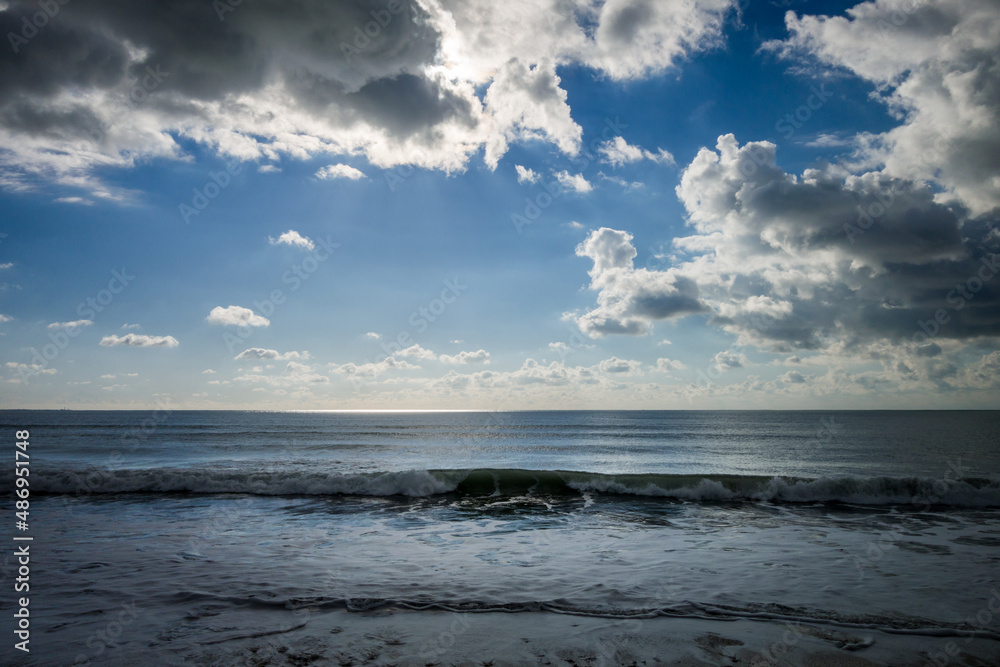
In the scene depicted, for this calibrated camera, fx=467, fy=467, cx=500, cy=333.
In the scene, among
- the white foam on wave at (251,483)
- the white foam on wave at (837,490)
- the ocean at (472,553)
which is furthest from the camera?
the white foam on wave at (251,483)

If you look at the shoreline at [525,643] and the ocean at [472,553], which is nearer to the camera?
the shoreline at [525,643]

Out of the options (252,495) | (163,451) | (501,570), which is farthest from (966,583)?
(163,451)

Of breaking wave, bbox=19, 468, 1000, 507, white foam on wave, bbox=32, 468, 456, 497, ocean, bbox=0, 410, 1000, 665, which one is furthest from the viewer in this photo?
white foam on wave, bbox=32, 468, 456, 497

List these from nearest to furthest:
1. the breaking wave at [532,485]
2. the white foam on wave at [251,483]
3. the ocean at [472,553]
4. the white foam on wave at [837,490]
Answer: the ocean at [472,553] → the white foam on wave at [837,490] → the breaking wave at [532,485] → the white foam on wave at [251,483]

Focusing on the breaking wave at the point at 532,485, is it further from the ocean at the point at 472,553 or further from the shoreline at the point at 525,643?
the shoreline at the point at 525,643

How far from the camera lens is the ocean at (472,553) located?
21.7 feet

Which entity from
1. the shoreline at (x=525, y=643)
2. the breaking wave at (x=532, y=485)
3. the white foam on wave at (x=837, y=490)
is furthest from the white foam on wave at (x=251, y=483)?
the shoreline at (x=525, y=643)

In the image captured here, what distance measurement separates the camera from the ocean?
660 centimetres

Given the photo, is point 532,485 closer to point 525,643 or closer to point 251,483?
point 251,483

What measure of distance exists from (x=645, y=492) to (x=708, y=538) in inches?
300

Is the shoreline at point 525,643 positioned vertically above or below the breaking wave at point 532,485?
above

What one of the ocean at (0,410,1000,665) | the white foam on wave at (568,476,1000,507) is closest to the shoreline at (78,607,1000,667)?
the ocean at (0,410,1000,665)

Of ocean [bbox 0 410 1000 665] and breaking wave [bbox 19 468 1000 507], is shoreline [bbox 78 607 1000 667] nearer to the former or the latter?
ocean [bbox 0 410 1000 665]

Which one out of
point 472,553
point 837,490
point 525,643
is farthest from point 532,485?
point 525,643
